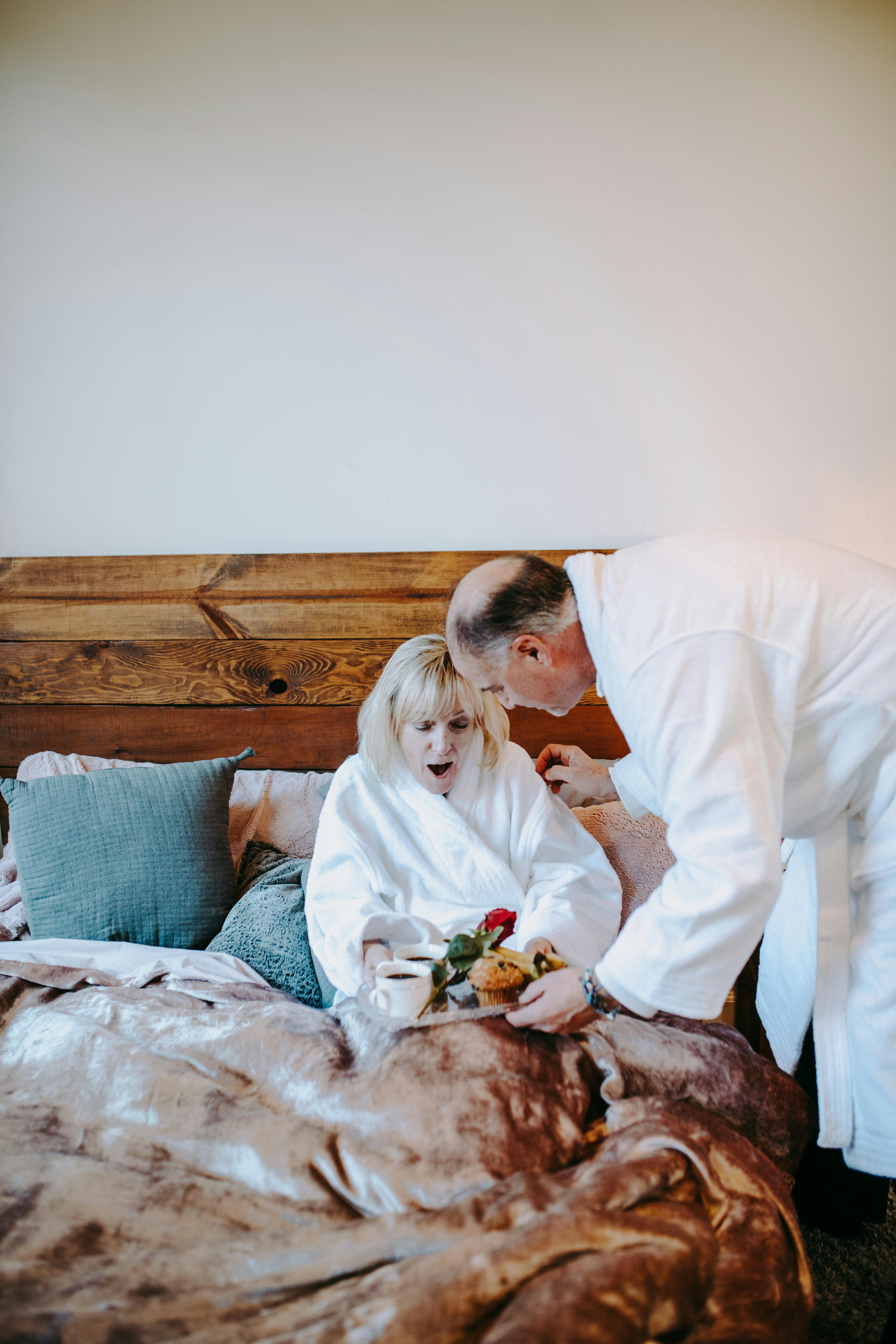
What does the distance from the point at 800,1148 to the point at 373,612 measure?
1.47 meters

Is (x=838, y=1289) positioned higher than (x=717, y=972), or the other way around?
(x=717, y=972)

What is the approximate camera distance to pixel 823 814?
44.8 inches

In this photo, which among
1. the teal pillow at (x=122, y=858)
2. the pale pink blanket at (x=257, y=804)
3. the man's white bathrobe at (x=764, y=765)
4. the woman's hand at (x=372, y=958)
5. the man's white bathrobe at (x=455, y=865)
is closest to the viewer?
→ the man's white bathrobe at (x=764, y=765)

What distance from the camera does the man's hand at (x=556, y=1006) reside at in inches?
41.9

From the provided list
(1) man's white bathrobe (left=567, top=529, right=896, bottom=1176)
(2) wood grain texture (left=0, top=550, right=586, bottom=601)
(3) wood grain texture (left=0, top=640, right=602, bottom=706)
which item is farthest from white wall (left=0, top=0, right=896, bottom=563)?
(1) man's white bathrobe (left=567, top=529, right=896, bottom=1176)

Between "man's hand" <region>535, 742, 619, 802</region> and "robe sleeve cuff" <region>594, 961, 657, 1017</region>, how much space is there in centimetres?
72

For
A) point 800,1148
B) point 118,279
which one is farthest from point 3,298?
point 800,1148

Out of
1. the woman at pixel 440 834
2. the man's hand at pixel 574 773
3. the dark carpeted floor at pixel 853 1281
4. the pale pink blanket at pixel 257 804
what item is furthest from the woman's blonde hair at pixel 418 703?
the dark carpeted floor at pixel 853 1281

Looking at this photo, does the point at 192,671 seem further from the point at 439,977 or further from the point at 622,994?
the point at 622,994

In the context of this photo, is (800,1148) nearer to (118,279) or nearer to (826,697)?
(826,697)

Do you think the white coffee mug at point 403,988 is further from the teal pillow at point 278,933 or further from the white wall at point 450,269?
the white wall at point 450,269

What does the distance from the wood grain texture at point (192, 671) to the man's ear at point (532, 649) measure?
37.7 inches

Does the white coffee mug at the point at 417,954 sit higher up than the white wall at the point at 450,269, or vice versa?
the white wall at the point at 450,269

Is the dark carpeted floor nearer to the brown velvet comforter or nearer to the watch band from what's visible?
the brown velvet comforter
